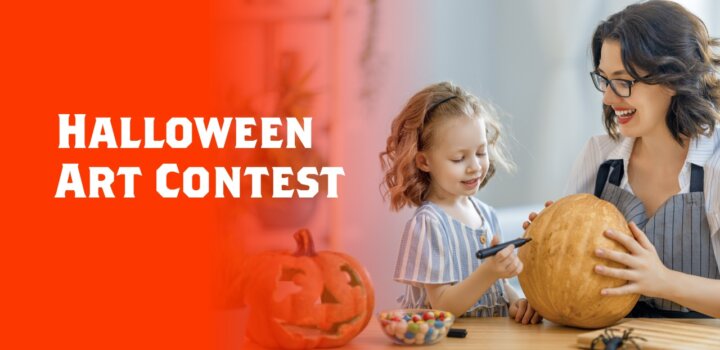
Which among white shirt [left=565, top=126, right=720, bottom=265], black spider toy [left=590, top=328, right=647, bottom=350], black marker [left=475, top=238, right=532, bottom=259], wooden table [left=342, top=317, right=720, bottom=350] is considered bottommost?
wooden table [left=342, top=317, right=720, bottom=350]

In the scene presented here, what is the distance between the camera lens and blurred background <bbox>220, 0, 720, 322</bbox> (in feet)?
9.13

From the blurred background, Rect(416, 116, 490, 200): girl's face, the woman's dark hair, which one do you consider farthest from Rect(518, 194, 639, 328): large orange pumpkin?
the blurred background

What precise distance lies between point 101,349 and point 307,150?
0.87m

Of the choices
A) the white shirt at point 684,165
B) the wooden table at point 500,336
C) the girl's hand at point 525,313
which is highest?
the white shirt at point 684,165

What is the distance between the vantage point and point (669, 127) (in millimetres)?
1899

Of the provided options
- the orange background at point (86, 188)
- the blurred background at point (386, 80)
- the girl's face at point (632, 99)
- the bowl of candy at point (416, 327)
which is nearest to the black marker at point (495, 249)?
the bowl of candy at point (416, 327)

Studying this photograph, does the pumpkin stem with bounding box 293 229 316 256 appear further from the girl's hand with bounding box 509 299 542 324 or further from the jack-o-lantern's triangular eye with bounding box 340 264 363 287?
the girl's hand with bounding box 509 299 542 324

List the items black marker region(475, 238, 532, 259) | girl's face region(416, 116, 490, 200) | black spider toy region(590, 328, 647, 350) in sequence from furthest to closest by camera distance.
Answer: girl's face region(416, 116, 490, 200)
black marker region(475, 238, 532, 259)
black spider toy region(590, 328, 647, 350)

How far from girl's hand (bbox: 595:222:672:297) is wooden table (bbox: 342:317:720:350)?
0.40 feet

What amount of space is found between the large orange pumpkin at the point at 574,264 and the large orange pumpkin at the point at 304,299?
32cm

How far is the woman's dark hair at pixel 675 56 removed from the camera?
71.5 inches

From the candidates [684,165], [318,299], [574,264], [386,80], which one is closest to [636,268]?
[574,264]

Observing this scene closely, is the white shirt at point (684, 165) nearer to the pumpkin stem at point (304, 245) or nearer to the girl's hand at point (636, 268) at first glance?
the girl's hand at point (636, 268)

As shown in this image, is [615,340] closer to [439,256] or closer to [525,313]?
[525,313]
